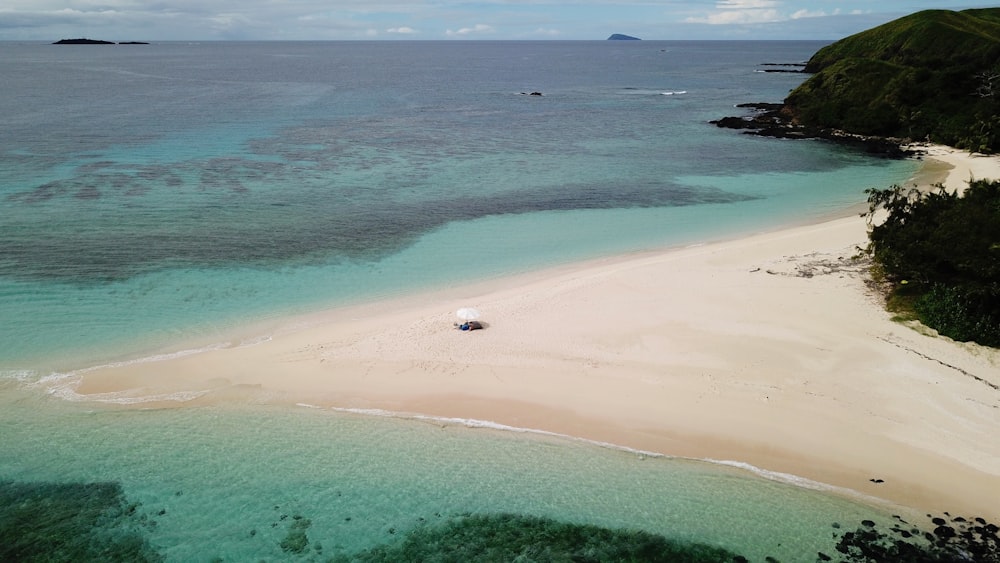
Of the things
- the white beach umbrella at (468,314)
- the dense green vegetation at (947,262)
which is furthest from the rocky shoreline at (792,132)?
the white beach umbrella at (468,314)

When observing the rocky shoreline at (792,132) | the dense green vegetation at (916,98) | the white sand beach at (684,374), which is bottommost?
the white sand beach at (684,374)

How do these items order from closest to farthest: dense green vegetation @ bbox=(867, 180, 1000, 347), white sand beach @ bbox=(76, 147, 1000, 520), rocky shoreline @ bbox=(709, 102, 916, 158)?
1. white sand beach @ bbox=(76, 147, 1000, 520)
2. dense green vegetation @ bbox=(867, 180, 1000, 347)
3. rocky shoreline @ bbox=(709, 102, 916, 158)

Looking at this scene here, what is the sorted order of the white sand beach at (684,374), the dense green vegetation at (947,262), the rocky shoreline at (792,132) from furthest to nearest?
the rocky shoreline at (792,132), the dense green vegetation at (947,262), the white sand beach at (684,374)

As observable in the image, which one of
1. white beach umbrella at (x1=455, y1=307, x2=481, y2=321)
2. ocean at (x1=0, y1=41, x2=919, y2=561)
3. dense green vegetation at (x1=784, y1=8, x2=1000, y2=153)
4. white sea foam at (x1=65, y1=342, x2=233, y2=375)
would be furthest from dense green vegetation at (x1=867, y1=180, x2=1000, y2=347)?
dense green vegetation at (x1=784, y1=8, x2=1000, y2=153)

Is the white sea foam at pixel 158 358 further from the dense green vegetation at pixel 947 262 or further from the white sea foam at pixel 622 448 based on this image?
the dense green vegetation at pixel 947 262

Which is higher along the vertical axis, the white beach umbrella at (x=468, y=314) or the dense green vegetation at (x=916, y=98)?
the dense green vegetation at (x=916, y=98)

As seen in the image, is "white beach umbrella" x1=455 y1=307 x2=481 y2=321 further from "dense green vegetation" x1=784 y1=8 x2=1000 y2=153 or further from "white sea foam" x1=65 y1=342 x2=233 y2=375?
"dense green vegetation" x1=784 y1=8 x2=1000 y2=153

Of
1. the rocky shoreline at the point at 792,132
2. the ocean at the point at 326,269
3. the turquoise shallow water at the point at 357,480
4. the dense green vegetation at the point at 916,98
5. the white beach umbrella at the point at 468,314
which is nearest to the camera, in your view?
the turquoise shallow water at the point at 357,480
